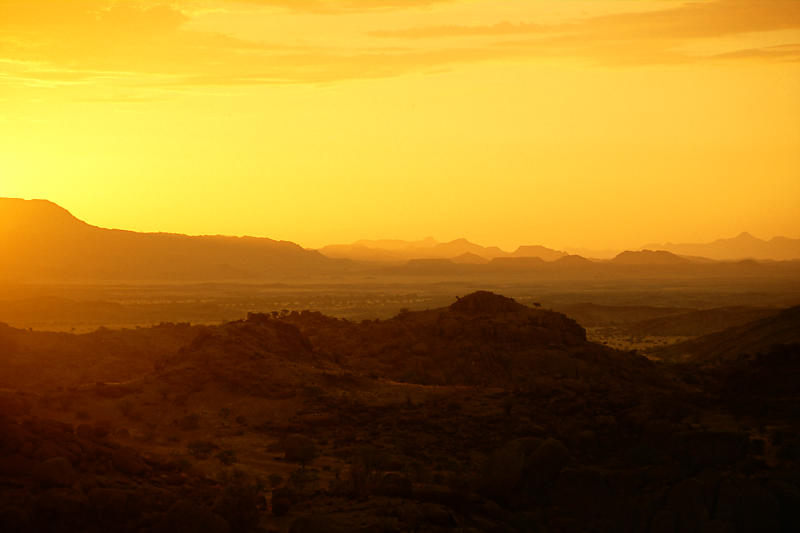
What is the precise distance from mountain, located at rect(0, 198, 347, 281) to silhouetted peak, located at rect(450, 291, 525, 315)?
126 metres

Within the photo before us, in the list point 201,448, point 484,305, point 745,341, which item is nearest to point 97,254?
point 484,305

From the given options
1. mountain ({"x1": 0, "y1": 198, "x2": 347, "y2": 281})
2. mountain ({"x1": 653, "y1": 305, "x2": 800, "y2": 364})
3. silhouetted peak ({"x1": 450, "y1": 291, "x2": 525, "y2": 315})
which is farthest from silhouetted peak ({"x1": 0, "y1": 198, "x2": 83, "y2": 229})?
silhouetted peak ({"x1": 450, "y1": 291, "x2": 525, "y2": 315})

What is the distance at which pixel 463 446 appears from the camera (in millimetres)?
22125

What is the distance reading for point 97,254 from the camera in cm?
17162

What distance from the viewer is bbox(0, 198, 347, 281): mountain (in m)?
162

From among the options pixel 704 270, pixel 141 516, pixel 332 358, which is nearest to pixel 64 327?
pixel 332 358

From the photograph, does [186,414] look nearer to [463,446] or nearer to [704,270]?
[463,446]

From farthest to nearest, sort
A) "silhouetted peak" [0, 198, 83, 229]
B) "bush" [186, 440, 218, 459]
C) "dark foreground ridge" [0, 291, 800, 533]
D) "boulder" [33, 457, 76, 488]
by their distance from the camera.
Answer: "silhouetted peak" [0, 198, 83, 229] → "bush" [186, 440, 218, 459] → "dark foreground ridge" [0, 291, 800, 533] → "boulder" [33, 457, 76, 488]

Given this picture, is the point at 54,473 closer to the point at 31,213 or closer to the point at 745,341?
the point at 745,341

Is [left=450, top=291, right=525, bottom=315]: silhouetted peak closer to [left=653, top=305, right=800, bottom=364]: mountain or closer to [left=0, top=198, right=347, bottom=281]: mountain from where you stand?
[left=653, top=305, right=800, bottom=364]: mountain

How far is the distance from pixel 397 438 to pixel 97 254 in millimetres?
158772

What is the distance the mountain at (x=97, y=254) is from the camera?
16250 centimetres

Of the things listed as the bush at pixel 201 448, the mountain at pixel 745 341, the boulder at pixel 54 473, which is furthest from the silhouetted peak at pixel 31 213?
the boulder at pixel 54 473

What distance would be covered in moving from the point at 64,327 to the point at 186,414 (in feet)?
156
